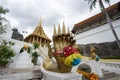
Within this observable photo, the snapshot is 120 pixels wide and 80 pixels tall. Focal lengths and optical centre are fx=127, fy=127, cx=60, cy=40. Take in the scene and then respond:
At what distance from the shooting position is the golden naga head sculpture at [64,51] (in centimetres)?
259

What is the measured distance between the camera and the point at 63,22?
3254 mm

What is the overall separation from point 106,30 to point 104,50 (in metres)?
2.96

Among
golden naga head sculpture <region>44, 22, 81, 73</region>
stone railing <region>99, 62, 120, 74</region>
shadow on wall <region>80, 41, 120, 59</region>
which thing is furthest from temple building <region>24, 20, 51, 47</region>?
golden naga head sculpture <region>44, 22, 81, 73</region>

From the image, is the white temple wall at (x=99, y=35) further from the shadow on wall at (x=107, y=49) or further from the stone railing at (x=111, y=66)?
the stone railing at (x=111, y=66)

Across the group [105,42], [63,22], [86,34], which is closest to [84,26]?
[86,34]

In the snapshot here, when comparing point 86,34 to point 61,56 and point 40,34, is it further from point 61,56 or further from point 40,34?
point 61,56

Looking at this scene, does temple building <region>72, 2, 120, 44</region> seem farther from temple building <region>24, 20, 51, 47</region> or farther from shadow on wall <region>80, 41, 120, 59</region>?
temple building <region>24, 20, 51, 47</region>

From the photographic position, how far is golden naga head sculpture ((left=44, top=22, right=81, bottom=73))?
2592 millimetres

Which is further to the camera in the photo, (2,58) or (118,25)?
(118,25)

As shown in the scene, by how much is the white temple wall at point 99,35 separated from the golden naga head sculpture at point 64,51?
1545 cm

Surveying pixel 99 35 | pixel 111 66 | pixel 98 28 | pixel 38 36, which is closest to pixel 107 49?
pixel 99 35

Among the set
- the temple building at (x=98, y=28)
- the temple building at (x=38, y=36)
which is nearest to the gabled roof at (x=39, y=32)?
the temple building at (x=38, y=36)

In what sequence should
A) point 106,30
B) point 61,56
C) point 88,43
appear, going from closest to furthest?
point 61,56 → point 106,30 → point 88,43

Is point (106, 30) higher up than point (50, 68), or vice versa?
point (106, 30)
